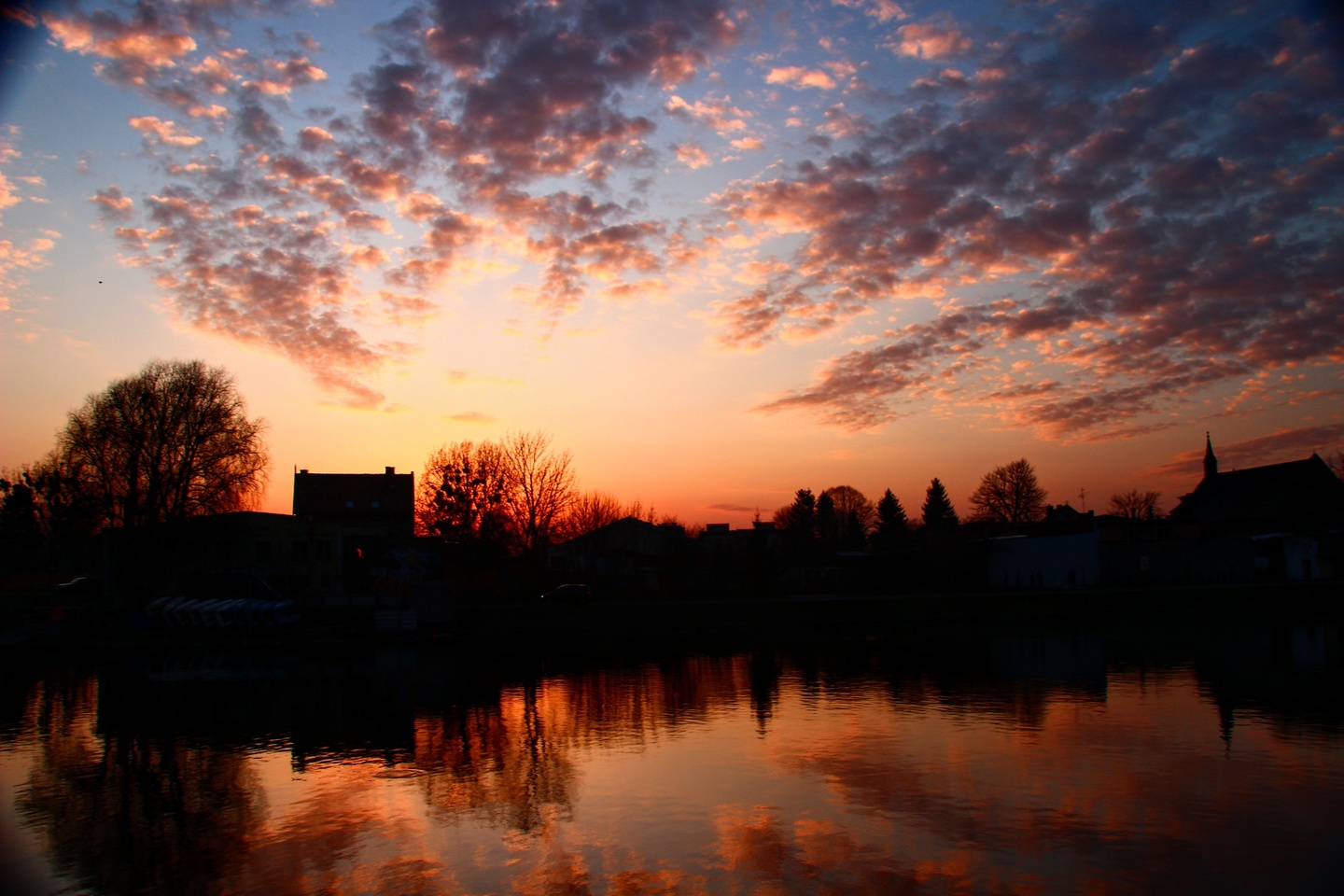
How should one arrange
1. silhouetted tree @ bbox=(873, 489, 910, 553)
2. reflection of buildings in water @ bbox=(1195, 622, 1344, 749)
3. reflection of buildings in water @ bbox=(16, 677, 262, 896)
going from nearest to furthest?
reflection of buildings in water @ bbox=(16, 677, 262, 896) < reflection of buildings in water @ bbox=(1195, 622, 1344, 749) < silhouetted tree @ bbox=(873, 489, 910, 553)

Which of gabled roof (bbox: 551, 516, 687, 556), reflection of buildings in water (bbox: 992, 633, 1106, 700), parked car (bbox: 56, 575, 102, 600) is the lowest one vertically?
reflection of buildings in water (bbox: 992, 633, 1106, 700)

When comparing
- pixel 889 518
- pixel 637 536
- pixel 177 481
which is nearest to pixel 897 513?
pixel 889 518

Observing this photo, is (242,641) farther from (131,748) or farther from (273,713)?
(131,748)

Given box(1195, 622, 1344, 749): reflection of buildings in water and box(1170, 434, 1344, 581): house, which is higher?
box(1170, 434, 1344, 581): house

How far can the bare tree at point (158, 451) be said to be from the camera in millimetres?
50469

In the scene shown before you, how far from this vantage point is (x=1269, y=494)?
2844 inches

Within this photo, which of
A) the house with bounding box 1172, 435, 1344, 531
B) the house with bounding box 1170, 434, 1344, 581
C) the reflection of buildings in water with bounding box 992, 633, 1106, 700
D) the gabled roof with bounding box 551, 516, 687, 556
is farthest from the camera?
the gabled roof with bounding box 551, 516, 687, 556

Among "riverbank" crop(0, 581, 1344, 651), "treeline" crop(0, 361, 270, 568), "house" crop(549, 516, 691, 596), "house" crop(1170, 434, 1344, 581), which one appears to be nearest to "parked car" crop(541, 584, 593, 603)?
"riverbank" crop(0, 581, 1344, 651)

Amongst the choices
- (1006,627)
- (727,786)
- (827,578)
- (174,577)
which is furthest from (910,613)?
(174,577)

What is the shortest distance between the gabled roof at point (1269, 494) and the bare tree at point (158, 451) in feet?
223

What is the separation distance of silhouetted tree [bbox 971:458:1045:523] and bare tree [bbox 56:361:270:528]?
7942 cm

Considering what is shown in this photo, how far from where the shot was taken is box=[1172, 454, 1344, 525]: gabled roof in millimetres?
65250

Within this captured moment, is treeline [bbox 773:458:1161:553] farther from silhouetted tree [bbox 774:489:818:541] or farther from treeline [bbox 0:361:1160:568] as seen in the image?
treeline [bbox 0:361:1160:568]

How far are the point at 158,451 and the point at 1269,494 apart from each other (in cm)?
8027
